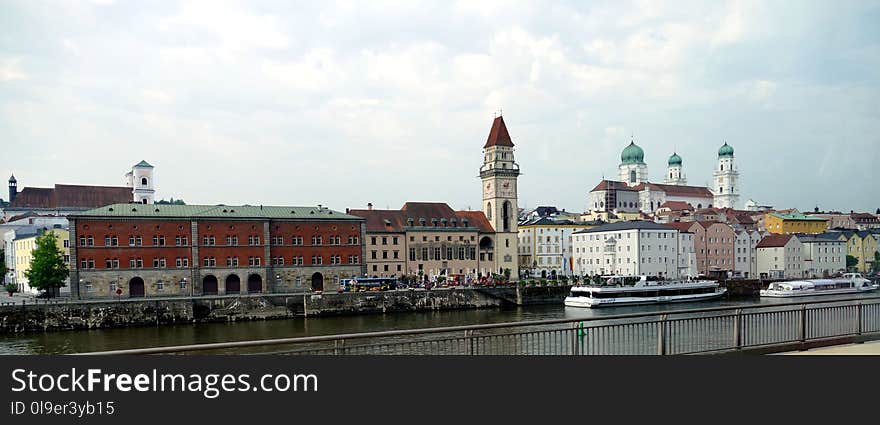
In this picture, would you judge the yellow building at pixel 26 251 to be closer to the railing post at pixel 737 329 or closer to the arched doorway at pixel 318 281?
the arched doorway at pixel 318 281

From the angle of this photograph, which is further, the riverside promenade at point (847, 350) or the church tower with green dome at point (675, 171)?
the church tower with green dome at point (675, 171)

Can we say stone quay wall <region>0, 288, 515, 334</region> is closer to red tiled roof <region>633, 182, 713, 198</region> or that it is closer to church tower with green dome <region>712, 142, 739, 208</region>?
red tiled roof <region>633, 182, 713, 198</region>

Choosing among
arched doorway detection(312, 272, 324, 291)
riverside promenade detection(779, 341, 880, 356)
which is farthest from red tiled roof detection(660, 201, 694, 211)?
riverside promenade detection(779, 341, 880, 356)

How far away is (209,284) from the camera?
2643 inches

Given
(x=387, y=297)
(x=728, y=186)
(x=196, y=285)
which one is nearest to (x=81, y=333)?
(x=196, y=285)

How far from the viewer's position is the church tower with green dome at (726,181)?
18238 cm

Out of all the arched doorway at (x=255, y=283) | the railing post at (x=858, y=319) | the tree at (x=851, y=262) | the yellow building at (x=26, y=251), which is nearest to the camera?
the railing post at (x=858, y=319)

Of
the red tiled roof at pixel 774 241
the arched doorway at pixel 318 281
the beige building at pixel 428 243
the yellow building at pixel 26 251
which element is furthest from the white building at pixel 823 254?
the yellow building at pixel 26 251

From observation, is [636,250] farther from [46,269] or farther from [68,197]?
[68,197]

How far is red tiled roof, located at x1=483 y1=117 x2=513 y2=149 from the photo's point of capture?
304 feet

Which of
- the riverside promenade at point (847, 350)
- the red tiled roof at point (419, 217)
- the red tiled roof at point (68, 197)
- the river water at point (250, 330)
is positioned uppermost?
the red tiled roof at point (68, 197)

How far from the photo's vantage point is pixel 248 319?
2221 inches

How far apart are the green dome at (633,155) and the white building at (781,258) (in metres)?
78.0

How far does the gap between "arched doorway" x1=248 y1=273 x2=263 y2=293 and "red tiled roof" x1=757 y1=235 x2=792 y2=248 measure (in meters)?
74.4
